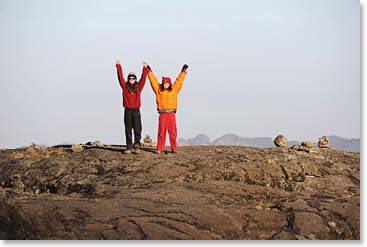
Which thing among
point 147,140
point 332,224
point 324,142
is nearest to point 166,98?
point 147,140

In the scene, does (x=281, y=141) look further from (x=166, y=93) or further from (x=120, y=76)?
(x=120, y=76)

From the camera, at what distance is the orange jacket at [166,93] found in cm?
1664

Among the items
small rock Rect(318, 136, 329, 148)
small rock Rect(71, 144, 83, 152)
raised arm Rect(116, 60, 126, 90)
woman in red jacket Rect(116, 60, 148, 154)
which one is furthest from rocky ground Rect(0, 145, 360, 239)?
raised arm Rect(116, 60, 126, 90)

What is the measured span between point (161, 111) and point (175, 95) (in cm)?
59

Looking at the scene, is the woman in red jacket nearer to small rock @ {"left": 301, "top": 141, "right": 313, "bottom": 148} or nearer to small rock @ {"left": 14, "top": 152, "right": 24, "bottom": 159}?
small rock @ {"left": 14, "top": 152, "right": 24, "bottom": 159}

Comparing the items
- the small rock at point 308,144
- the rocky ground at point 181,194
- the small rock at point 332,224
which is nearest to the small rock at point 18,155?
the rocky ground at point 181,194

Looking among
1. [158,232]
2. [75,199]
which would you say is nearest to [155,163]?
[75,199]

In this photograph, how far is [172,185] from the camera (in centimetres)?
1512

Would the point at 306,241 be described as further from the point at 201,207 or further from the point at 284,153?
the point at 284,153

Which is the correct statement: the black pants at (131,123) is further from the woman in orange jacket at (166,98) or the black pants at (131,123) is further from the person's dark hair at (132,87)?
the woman in orange jacket at (166,98)

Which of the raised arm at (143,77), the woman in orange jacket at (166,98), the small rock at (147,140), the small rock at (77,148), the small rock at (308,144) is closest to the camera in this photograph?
the woman in orange jacket at (166,98)

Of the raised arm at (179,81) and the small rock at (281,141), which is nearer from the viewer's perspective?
the raised arm at (179,81)

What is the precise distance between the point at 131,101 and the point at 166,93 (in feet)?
3.68

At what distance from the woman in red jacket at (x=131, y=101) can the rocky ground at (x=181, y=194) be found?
2.21 ft
